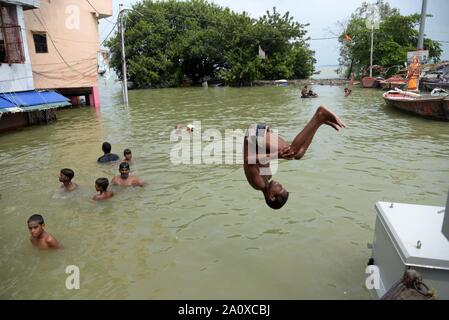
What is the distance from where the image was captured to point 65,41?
76.1ft

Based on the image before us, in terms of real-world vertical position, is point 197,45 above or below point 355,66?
above

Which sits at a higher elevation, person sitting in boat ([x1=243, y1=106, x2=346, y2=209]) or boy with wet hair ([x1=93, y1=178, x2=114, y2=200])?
person sitting in boat ([x1=243, y1=106, x2=346, y2=209])

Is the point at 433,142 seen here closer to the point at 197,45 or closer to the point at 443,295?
the point at 443,295

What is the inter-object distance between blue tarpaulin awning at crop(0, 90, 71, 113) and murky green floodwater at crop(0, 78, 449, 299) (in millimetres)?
2283

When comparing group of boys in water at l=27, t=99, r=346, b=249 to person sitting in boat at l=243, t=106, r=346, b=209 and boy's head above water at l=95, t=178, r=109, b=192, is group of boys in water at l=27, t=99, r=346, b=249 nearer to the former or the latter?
person sitting in boat at l=243, t=106, r=346, b=209

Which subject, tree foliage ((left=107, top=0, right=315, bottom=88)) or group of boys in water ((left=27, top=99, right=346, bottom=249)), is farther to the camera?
tree foliage ((left=107, top=0, right=315, bottom=88))

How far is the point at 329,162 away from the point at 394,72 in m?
38.7

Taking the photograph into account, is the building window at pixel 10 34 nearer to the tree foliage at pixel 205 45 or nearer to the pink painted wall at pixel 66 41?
the pink painted wall at pixel 66 41

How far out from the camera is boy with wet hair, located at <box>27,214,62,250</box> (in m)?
6.17

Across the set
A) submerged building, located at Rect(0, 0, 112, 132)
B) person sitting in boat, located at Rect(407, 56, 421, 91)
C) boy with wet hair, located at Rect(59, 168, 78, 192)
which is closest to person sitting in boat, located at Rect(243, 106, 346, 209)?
boy with wet hair, located at Rect(59, 168, 78, 192)

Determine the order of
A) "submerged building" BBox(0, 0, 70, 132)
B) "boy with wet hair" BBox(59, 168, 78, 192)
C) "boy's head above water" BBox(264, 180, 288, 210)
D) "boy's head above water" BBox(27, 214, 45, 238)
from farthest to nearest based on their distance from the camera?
"submerged building" BBox(0, 0, 70, 132), "boy with wet hair" BBox(59, 168, 78, 192), "boy's head above water" BBox(27, 214, 45, 238), "boy's head above water" BBox(264, 180, 288, 210)

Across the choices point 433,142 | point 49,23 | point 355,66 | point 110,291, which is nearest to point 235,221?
point 110,291

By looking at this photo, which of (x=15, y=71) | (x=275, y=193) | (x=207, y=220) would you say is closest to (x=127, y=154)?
(x=207, y=220)
